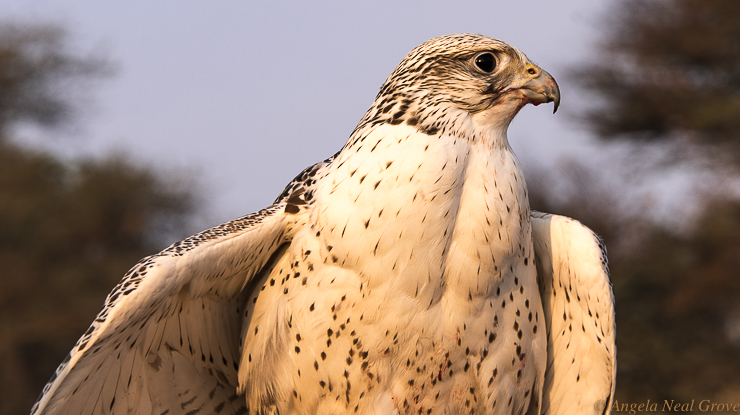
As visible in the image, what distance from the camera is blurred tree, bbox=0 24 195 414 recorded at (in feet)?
56.9

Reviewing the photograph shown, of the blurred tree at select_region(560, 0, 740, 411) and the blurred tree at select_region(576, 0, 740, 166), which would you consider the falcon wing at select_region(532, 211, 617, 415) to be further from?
the blurred tree at select_region(576, 0, 740, 166)

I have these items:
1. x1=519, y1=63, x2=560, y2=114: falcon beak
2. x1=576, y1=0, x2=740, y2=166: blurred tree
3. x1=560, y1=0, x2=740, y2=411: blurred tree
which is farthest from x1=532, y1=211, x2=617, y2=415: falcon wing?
x1=576, y1=0, x2=740, y2=166: blurred tree

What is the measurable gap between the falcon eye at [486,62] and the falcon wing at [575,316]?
83 cm

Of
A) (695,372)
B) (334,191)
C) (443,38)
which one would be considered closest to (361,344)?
(334,191)

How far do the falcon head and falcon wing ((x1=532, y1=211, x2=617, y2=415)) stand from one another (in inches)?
26.8

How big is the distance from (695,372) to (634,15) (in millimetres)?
9465

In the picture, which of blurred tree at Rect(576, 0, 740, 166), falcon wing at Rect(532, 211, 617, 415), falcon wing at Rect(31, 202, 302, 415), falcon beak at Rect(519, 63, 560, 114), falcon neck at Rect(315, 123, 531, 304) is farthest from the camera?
blurred tree at Rect(576, 0, 740, 166)

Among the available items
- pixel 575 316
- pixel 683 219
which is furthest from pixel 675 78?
pixel 575 316

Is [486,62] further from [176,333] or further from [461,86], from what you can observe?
[176,333]

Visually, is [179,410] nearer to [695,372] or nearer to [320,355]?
[320,355]

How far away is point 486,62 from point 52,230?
17890mm

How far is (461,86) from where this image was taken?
3.47 meters

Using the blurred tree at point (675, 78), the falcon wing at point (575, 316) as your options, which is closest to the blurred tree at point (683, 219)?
the blurred tree at point (675, 78)

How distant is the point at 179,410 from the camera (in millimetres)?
3783
